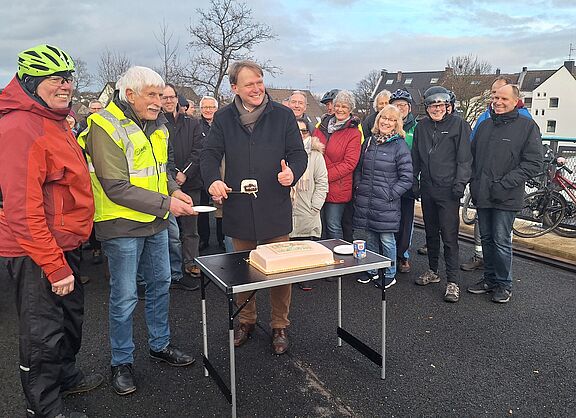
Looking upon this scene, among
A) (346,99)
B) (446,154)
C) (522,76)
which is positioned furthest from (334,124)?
(522,76)

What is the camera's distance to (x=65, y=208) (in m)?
2.25

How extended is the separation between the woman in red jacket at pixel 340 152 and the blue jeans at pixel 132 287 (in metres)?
2.25

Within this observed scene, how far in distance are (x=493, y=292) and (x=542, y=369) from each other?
130 cm

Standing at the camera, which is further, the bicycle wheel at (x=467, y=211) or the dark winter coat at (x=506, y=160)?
the bicycle wheel at (x=467, y=211)

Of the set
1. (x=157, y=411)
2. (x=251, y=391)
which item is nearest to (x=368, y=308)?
(x=251, y=391)

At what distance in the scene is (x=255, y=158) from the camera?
10.1 ft

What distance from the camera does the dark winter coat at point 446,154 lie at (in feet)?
13.4

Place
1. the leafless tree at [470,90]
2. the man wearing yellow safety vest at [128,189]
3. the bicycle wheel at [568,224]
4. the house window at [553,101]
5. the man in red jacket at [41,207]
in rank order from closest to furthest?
the man in red jacket at [41,207], the man wearing yellow safety vest at [128,189], the bicycle wheel at [568,224], the leafless tree at [470,90], the house window at [553,101]

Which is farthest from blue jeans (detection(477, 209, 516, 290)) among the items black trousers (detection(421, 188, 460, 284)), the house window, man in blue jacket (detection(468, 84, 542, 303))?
the house window

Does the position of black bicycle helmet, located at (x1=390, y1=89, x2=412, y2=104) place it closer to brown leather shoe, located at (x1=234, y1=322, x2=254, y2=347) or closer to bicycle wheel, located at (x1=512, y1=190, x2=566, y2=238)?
bicycle wheel, located at (x1=512, y1=190, x2=566, y2=238)

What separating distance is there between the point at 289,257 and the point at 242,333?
3.84 feet

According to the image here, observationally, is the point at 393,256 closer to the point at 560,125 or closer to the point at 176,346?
the point at 176,346

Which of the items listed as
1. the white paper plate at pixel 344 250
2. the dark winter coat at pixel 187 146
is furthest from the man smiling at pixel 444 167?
the dark winter coat at pixel 187 146

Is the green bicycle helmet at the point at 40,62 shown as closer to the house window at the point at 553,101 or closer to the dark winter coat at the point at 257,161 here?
the dark winter coat at the point at 257,161
